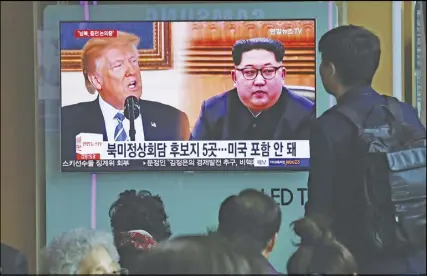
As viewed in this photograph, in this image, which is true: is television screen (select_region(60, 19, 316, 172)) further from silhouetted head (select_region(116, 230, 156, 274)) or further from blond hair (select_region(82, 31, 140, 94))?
silhouetted head (select_region(116, 230, 156, 274))

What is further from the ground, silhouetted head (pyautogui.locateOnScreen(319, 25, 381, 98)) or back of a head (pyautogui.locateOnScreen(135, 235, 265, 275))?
silhouetted head (pyautogui.locateOnScreen(319, 25, 381, 98))

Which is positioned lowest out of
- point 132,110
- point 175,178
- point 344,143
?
point 175,178

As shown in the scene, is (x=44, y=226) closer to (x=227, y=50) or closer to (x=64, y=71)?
(x=64, y=71)

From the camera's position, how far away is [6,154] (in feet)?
7.86

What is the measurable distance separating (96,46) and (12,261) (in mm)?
779

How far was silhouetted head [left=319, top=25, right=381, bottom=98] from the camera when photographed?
240 centimetres

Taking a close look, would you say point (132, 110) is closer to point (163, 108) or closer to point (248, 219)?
point (163, 108)

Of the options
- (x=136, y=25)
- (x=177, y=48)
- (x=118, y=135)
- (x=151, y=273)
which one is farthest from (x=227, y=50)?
(x=151, y=273)

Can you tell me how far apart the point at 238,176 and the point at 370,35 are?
2.11 feet

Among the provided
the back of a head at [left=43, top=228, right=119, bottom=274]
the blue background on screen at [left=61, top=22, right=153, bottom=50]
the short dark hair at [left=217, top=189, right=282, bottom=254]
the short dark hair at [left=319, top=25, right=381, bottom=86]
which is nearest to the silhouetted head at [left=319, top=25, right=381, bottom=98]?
the short dark hair at [left=319, top=25, right=381, bottom=86]

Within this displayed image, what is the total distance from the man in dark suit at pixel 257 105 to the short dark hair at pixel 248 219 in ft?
0.67

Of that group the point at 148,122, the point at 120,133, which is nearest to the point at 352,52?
the point at 148,122

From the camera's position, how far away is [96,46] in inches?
95.3

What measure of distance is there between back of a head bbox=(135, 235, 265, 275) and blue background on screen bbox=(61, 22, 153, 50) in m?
0.67
